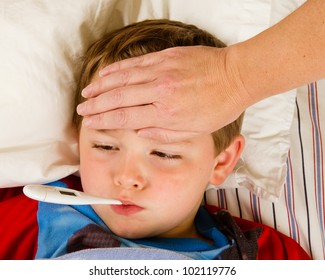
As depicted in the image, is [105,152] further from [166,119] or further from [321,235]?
[321,235]

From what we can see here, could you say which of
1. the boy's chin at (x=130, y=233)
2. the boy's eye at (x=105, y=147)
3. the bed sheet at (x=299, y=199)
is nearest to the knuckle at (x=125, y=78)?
the boy's eye at (x=105, y=147)

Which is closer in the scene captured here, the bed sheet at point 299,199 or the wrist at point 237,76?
the wrist at point 237,76

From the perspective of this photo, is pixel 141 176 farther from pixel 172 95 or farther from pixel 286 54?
pixel 286 54

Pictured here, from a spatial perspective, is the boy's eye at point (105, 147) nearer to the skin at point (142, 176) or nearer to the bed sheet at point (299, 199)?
the skin at point (142, 176)

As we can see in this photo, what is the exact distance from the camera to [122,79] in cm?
75

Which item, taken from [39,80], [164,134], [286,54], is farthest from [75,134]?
[286,54]

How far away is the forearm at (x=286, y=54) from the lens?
2.26 ft

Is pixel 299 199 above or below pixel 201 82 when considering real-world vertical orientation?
below

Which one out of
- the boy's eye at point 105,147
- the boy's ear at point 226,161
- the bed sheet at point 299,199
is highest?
the boy's eye at point 105,147

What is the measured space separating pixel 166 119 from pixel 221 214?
0.29m

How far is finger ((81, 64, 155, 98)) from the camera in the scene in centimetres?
75

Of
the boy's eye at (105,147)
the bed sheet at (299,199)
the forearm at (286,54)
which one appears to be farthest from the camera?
the bed sheet at (299,199)

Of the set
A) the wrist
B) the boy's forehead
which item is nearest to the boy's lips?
the boy's forehead

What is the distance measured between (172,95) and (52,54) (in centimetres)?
24
